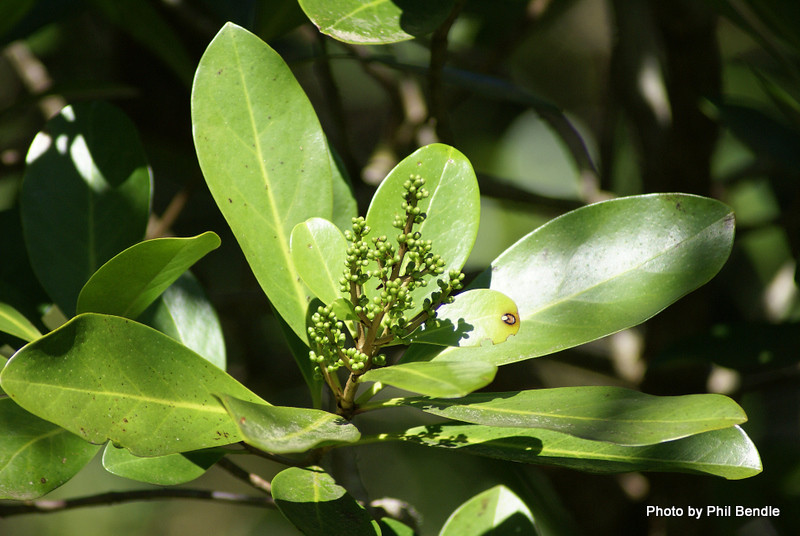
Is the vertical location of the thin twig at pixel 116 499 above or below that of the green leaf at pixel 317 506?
below

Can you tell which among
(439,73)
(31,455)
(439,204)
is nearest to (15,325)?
(31,455)

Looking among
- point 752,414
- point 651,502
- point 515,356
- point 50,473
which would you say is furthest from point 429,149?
point 752,414

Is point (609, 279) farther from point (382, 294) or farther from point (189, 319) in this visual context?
point (189, 319)

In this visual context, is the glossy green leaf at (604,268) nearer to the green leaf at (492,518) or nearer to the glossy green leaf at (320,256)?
the glossy green leaf at (320,256)

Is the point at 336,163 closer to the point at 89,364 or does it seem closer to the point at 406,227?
the point at 406,227

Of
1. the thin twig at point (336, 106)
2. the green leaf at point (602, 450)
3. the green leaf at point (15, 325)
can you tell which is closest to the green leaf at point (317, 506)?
the green leaf at point (602, 450)

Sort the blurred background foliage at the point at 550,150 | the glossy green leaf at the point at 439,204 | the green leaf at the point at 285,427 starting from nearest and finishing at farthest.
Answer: the green leaf at the point at 285,427
the glossy green leaf at the point at 439,204
the blurred background foliage at the point at 550,150
